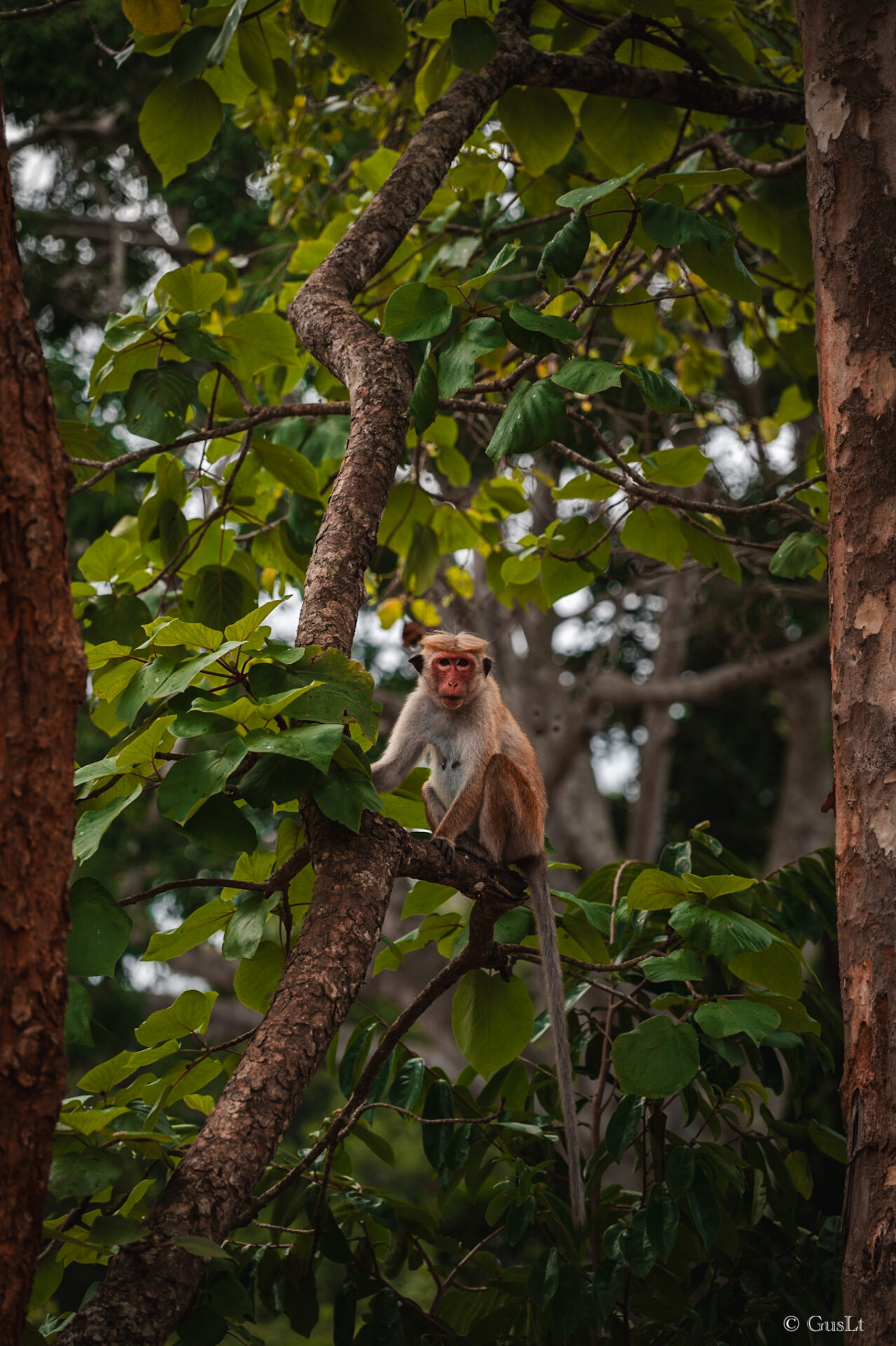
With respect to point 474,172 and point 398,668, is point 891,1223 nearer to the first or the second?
point 474,172

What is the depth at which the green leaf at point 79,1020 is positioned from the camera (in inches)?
63.0

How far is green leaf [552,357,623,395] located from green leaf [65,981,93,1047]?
53.1 inches

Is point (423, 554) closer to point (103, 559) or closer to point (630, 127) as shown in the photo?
point (103, 559)

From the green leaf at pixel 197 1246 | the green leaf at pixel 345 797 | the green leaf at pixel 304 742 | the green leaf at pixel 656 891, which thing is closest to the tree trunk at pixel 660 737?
the green leaf at pixel 656 891

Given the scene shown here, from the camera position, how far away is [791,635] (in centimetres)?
1143

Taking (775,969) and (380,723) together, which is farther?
(380,723)

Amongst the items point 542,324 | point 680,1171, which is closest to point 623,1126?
point 680,1171

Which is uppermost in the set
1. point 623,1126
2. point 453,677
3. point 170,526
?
point 170,526

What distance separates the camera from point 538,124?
3426 mm

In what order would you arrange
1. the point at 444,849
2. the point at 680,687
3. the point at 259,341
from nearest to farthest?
1. the point at 444,849
2. the point at 259,341
3. the point at 680,687

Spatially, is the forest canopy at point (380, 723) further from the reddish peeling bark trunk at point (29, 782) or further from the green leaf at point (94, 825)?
the reddish peeling bark trunk at point (29, 782)

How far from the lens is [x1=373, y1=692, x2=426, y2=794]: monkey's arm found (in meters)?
3.98

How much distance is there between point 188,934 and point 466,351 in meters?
1.28

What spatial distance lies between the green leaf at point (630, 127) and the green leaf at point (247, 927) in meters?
2.45
